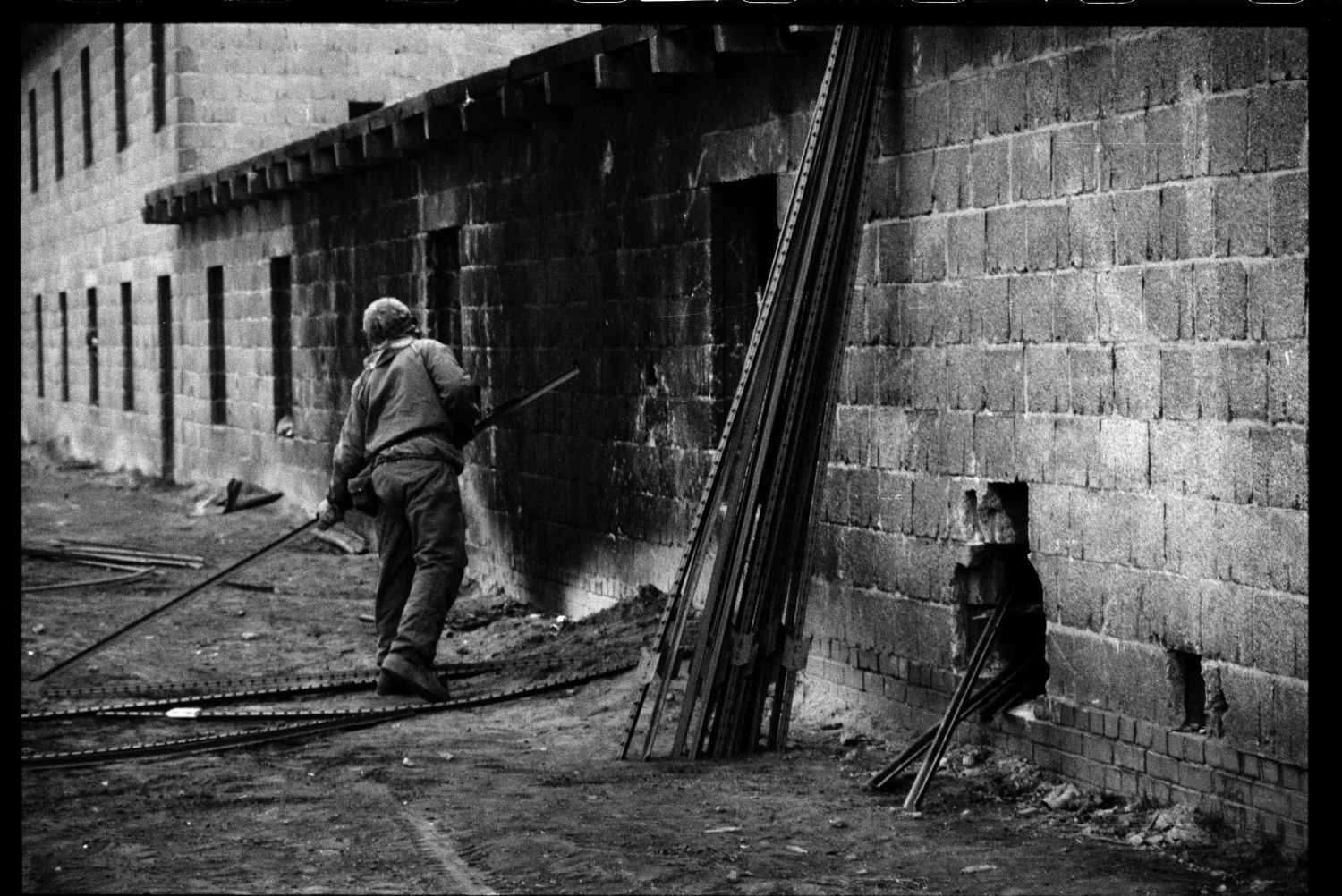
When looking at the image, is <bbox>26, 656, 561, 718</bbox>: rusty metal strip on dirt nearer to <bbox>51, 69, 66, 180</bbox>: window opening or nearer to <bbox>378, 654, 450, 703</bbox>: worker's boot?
<bbox>378, 654, 450, 703</bbox>: worker's boot

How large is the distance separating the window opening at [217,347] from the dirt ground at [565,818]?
1137 centimetres

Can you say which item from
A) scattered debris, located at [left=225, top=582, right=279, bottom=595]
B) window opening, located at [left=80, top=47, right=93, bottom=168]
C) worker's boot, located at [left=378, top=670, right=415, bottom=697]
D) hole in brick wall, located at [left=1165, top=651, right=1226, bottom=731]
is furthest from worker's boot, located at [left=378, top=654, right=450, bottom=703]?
window opening, located at [left=80, top=47, right=93, bottom=168]

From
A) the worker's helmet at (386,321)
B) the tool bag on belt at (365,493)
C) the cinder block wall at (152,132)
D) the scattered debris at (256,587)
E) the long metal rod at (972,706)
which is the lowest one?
the scattered debris at (256,587)

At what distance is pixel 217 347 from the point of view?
21609 millimetres

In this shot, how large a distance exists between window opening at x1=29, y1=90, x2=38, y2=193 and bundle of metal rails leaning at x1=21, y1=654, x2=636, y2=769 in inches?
948

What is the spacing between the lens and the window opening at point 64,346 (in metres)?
30.4

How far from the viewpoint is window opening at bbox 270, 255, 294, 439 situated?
19.1 meters

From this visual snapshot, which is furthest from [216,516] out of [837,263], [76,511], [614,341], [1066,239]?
[1066,239]

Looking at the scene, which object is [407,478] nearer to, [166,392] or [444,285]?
[444,285]

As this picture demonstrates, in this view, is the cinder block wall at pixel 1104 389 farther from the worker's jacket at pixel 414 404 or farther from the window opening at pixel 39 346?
the window opening at pixel 39 346

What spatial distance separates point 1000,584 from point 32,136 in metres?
28.3

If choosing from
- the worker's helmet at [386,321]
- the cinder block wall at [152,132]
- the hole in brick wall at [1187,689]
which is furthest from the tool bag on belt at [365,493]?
the cinder block wall at [152,132]

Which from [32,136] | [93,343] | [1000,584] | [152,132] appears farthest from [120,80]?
[1000,584]

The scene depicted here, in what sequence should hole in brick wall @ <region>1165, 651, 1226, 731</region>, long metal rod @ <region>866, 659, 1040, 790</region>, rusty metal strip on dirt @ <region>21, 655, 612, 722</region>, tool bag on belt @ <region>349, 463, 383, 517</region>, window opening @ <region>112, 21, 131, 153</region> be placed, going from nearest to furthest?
hole in brick wall @ <region>1165, 651, 1226, 731</region> < long metal rod @ <region>866, 659, 1040, 790</region> < rusty metal strip on dirt @ <region>21, 655, 612, 722</region> < tool bag on belt @ <region>349, 463, 383, 517</region> < window opening @ <region>112, 21, 131, 153</region>
